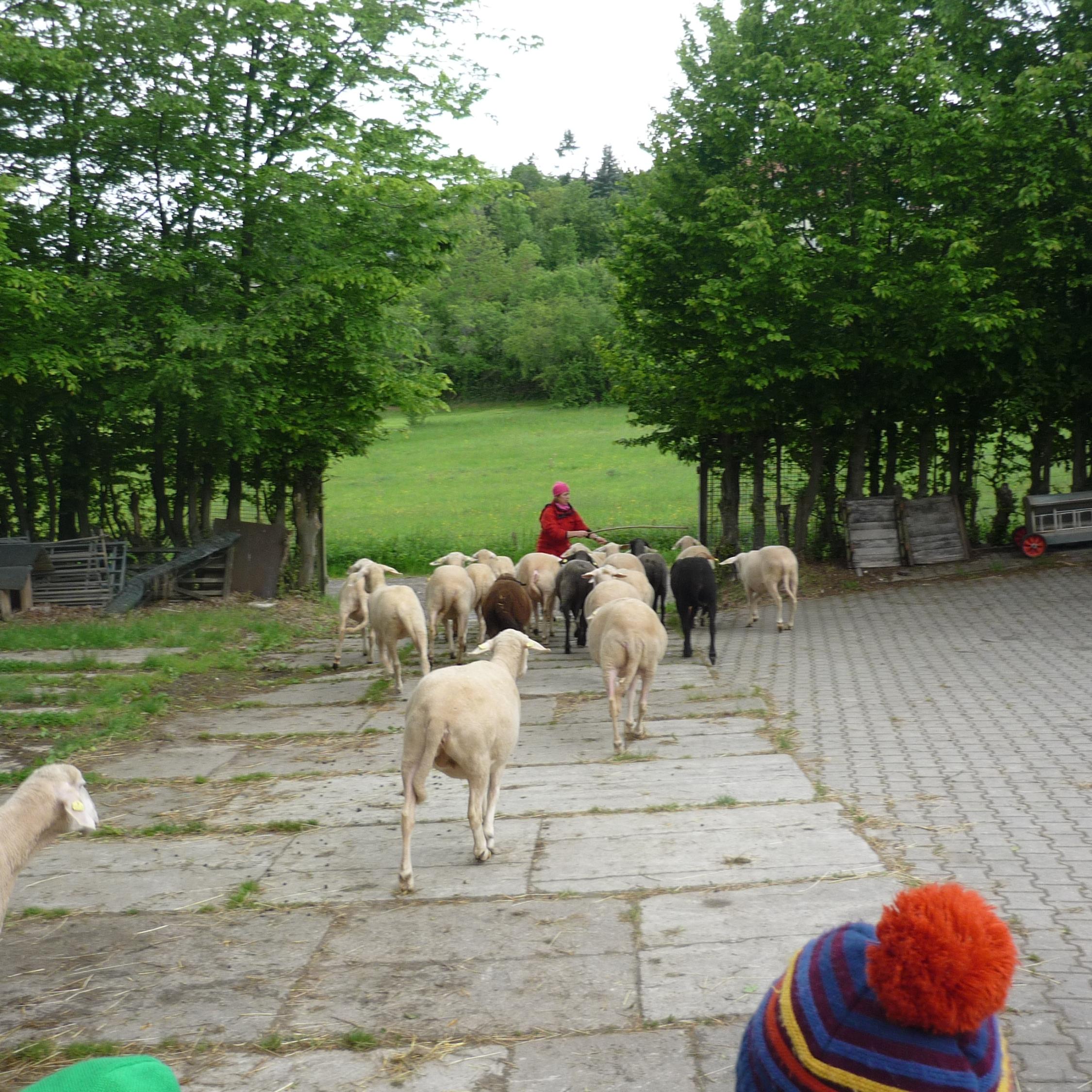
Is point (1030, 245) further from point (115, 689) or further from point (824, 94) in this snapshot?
point (115, 689)

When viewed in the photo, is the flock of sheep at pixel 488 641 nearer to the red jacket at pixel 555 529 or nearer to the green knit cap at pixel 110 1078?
the red jacket at pixel 555 529

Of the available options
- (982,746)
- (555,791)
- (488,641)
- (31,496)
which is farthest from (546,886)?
(31,496)

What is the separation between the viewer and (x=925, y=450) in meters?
21.2

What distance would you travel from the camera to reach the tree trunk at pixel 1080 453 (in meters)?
21.0

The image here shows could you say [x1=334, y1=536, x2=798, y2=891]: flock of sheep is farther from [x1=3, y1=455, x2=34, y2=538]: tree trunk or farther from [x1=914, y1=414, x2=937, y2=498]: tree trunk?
[x1=3, y1=455, x2=34, y2=538]: tree trunk

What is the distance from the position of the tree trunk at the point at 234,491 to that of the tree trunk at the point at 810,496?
10.3 m

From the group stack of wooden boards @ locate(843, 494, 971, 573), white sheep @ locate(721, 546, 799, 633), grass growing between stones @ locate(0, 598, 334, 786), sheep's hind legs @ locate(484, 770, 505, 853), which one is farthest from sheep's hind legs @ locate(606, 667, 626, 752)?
stack of wooden boards @ locate(843, 494, 971, 573)

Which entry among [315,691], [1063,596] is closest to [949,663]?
[1063,596]

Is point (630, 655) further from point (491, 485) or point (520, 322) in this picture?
point (520, 322)

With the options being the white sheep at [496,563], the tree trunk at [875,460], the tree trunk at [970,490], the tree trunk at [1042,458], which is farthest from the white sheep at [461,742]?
→ the tree trunk at [1042,458]

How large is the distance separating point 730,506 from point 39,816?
1857cm

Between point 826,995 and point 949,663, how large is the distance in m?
11.2

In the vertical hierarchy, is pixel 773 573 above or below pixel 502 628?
above

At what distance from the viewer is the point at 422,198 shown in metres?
17.4
